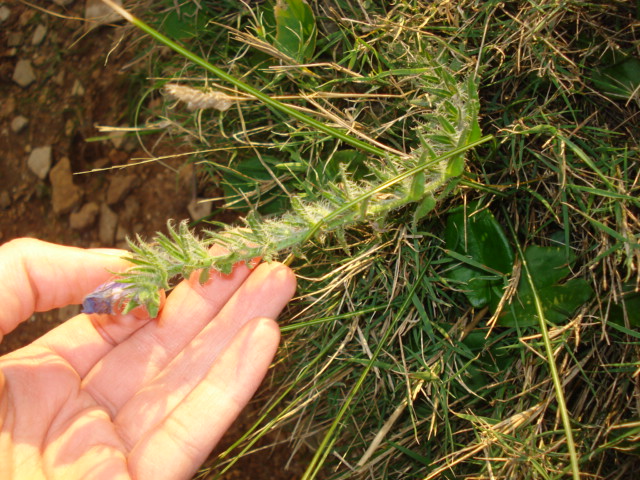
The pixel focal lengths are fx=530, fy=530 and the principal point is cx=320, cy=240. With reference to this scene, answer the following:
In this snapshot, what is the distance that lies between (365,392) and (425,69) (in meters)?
1.04

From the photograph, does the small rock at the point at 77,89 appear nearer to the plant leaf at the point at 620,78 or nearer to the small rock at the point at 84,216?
the small rock at the point at 84,216

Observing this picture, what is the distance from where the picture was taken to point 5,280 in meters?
1.49

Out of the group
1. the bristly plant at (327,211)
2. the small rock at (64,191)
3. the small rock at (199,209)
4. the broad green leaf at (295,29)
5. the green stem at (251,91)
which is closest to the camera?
the green stem at (251,91)

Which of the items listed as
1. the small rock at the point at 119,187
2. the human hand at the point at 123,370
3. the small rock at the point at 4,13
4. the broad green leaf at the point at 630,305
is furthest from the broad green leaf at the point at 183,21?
the broad green leaf at the point at 630,305

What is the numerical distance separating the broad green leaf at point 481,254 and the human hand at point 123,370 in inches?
20.9

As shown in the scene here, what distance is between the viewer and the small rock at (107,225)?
2.62 meters

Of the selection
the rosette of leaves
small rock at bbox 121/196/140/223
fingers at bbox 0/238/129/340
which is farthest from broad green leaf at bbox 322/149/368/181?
small rock at bbox 121/196/140/223

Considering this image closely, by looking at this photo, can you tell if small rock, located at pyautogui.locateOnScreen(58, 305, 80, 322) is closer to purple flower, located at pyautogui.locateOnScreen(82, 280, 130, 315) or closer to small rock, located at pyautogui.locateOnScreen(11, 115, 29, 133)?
small rock, located at pyautogui.locateOnScreen(11, 115, 29, 133)

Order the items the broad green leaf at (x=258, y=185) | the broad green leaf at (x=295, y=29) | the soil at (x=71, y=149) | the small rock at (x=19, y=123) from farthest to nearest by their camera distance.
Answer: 1. the small rock at (x=19, y=123)
2. the soil at (x=71, y=149)
3. the broad green leaf at (x=258, y=185)
4. the broad green leaf at (x=295, y=29)

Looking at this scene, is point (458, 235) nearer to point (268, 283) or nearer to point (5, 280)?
point (268, 283)

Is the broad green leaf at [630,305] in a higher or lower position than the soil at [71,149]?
lower

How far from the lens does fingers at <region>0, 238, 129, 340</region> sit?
151cm

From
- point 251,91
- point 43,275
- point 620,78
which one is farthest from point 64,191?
point 620,78

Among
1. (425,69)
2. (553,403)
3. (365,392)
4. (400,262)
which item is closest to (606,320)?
(553,403)
